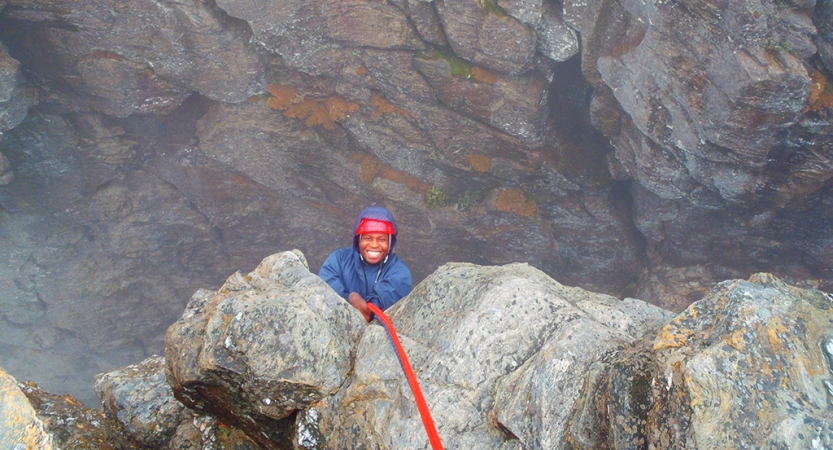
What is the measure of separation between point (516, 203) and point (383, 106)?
5239 mm

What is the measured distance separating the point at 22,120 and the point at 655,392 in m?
17.9

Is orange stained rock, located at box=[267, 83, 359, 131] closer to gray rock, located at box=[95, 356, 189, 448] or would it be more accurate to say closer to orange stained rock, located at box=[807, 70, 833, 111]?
gray rock, located at box=[95, 356, 189, 448]

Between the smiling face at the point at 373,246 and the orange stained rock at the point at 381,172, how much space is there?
9927 mm

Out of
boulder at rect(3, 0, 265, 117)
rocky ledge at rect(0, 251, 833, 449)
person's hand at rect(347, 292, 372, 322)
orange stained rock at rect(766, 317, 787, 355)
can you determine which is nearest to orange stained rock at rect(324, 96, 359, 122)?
boulder at rect(3, 0, 265, 117)

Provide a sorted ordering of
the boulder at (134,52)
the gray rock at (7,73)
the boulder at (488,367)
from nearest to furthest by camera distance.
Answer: the boulder at (488,367)
the gray rock at (7,73)
the boulder at (134,52)

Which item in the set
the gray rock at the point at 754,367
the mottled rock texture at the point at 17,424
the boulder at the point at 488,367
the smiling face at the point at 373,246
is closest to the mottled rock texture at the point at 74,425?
the mottled rock texture at the point at 17,424

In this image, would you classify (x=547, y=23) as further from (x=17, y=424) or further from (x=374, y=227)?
(x=17, y=424)

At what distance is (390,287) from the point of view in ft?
21.5

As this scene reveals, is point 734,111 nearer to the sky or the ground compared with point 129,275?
nearer to the sky

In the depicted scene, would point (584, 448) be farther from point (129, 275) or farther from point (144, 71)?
point (129, 275)

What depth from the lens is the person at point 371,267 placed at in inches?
255

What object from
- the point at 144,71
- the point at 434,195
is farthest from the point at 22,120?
the point at 434,195

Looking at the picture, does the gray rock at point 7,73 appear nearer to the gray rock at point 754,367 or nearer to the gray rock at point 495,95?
the gray rock at point 495,95

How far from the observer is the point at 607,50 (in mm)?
11578
